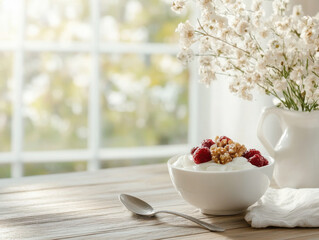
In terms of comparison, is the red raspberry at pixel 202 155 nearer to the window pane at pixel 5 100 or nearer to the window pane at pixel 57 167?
the window pane at pixel 5 100

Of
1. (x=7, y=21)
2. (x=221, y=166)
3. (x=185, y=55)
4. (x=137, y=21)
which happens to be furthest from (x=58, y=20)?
(x=221, y=166)

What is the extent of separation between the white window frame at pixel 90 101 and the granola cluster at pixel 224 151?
1.79 metres

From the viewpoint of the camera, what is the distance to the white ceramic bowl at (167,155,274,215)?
45.4 inches

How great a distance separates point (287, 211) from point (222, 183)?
16 centimetres

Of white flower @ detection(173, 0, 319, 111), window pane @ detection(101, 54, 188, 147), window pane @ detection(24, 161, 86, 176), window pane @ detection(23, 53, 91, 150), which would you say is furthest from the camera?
window pane @ detection(24, 161, 86, 176)

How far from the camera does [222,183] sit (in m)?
1.15

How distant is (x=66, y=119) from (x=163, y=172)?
1.94m

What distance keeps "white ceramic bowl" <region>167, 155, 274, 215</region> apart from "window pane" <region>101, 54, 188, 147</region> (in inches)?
91.2

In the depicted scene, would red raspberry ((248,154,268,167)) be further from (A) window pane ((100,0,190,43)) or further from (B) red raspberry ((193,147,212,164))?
(A) window pane ((100,0,190,43))

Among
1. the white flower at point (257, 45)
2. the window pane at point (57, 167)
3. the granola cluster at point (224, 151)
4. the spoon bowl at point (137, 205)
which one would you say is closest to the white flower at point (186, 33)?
the white flower at point (257, 45)

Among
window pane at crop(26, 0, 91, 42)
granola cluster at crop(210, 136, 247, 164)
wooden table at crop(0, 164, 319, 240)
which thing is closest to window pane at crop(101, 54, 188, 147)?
window pane at crop(26, 0, 91, 42)

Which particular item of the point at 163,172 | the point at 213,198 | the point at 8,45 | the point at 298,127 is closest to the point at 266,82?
the point at 298,127

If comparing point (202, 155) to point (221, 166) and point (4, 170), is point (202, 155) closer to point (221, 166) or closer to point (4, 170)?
point (221, 166)

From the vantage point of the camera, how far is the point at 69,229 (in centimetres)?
113
